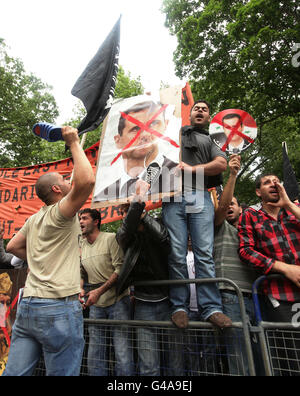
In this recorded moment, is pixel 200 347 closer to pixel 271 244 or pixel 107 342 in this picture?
pixel 107 342

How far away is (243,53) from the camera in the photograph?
8.23 m

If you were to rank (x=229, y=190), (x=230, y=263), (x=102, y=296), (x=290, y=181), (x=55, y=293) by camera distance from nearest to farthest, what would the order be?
(x=55, y=293)
(x=230, y=263)
(x=229, y=190)
(x=102, y=296)
(x=290, y=181)

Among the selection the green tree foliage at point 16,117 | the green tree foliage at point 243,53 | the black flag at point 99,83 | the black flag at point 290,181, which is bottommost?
the black flag at point 290,181

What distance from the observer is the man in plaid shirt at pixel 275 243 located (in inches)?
91.2

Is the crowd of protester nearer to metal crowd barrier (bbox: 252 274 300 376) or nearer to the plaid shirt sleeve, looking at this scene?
the plaid shirt sleeve

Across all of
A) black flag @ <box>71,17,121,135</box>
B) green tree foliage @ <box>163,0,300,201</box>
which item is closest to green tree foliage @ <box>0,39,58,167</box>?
green tree foliage @ <box>163,0,300,201</box>

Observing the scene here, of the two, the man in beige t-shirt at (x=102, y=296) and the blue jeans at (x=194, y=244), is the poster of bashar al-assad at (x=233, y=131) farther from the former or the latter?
the man in beige t-shirt at (x=102, y=296)

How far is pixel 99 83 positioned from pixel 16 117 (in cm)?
1603

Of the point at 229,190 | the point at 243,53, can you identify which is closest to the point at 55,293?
the point at 229,190

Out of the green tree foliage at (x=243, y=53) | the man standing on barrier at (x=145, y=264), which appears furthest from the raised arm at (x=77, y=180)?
the green tree foliage at (x=243, y=53)

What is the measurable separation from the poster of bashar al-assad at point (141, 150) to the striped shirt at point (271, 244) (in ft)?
2.58

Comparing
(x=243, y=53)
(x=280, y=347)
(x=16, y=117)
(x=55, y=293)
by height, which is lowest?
(x=280, y=347)

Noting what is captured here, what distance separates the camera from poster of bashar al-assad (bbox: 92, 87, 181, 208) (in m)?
2.81
